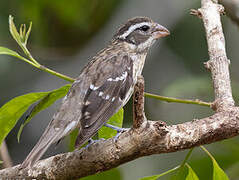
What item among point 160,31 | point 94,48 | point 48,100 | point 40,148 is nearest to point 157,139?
point 40,148

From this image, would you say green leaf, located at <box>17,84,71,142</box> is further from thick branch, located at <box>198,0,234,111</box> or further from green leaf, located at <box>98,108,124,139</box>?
thick branch, located at <box>198,0,234,111</box>

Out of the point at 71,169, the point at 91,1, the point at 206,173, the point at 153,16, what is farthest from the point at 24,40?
the point at 153,16

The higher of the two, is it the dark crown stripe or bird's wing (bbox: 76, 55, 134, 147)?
the dark crown stripe

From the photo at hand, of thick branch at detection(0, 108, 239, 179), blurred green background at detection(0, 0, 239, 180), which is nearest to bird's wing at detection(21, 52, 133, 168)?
thick branch at detection(0, 108, 239, 179)

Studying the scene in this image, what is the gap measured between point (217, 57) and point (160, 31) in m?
1.13

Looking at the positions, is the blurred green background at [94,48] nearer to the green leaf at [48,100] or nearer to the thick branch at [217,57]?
the thick branch at [217,57]

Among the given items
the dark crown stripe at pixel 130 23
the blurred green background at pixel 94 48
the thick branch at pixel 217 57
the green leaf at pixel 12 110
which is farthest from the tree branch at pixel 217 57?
the blurred green background at pixel 94 48

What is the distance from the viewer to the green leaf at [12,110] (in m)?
4.64

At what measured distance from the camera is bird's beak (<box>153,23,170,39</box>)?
5.91 m

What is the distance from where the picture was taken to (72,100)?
506 cm

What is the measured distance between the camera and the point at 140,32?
600 cm

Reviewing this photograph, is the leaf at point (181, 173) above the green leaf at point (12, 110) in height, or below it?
below

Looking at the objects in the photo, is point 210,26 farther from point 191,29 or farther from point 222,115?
point 191,29

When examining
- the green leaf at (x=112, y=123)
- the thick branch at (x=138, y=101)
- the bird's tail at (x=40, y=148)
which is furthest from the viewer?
the green leaf at (x=112, y=123)
